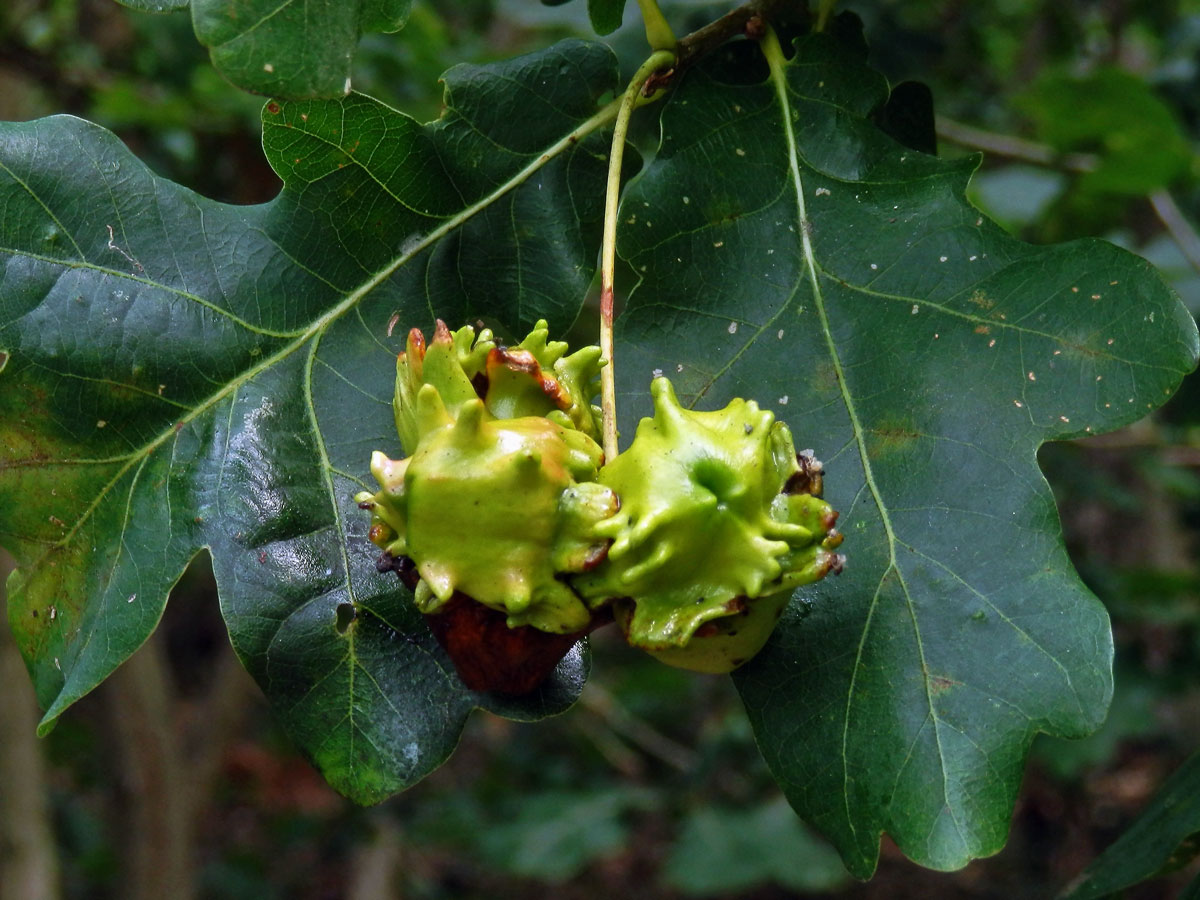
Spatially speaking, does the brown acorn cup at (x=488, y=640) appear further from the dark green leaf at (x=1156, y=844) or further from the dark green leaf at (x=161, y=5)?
the dark green leaf at (x=1156, y=844)

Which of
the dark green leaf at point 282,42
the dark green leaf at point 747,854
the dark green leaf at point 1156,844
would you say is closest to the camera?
the dark green leaf at point 282,42

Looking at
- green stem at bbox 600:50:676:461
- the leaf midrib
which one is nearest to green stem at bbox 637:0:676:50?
A: green stem at bbox 600:50:676:461

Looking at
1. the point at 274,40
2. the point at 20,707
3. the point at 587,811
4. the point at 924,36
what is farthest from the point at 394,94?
the point at 587,811

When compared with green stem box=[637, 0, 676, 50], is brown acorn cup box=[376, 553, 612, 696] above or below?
below

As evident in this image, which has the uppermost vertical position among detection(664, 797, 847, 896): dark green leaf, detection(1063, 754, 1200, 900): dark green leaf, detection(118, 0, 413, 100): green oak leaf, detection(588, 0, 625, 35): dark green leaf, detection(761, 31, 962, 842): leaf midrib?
detection(118, 0, 413, 100): green oak leaf

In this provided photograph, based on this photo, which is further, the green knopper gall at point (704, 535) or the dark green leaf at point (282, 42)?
the dark green leaf at point (282, 42)

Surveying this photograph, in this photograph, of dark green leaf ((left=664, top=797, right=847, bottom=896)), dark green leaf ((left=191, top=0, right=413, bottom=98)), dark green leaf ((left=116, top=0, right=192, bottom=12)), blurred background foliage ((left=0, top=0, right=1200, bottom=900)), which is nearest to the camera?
dark green leaf ((left=191, top=0, right=413, bottom=98))

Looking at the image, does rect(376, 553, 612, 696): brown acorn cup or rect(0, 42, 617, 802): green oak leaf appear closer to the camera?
rect(376, 553, 612, 696): brown acorn cup

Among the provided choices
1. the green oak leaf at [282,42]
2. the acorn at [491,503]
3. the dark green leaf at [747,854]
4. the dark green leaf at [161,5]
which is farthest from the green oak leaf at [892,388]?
the dark green leaf at [747,854]

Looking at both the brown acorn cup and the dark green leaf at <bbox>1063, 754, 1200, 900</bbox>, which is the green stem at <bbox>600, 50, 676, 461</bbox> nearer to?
the brown acorn cup

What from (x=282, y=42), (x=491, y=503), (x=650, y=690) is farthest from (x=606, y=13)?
(x=650, y=690)
